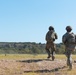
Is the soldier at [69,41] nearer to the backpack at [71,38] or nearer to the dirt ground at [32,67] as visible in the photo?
the backpack at [71,38]

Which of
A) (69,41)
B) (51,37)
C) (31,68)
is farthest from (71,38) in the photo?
(51,37)

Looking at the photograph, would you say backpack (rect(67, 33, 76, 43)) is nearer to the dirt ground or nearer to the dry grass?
the dry grass

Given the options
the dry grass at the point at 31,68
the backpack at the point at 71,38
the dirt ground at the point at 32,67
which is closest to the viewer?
the dry grass at the point at 31,68

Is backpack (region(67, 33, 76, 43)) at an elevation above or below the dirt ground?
above

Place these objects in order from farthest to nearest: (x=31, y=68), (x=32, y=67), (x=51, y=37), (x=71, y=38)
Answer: (x=51, y=37), (x=32, y=67), (x=31, y=68), (x=71, y=38)

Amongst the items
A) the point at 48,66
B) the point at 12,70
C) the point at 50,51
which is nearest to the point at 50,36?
the point at 50,51

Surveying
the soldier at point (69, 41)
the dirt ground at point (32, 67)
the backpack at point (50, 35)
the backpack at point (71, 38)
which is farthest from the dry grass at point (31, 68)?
the backpack at point (50, 35)

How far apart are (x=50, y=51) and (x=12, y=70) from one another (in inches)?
218

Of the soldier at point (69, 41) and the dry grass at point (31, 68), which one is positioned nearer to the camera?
the dry grass at point (31, 68)

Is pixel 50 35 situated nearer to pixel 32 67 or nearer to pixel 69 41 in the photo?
pixel 32 67

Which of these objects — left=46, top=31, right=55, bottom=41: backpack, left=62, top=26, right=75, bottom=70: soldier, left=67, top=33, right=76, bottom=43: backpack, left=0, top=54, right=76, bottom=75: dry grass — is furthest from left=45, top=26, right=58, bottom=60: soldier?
left=67, top=33, right=76, bottom=43: backpack

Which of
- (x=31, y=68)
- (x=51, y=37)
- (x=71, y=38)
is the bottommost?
(x=31, y=68)

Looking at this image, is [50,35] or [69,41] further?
[50,35]

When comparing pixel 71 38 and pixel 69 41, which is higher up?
pixel 71 38
